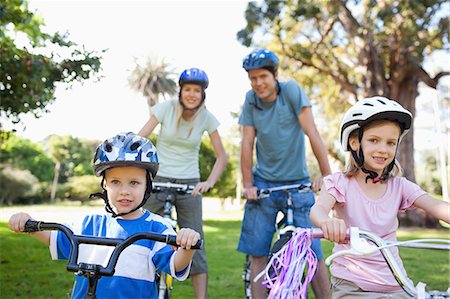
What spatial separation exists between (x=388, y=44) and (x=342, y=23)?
2071 mm

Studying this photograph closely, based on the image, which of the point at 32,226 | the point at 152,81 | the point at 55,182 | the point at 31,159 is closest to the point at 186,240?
the point at 32,226

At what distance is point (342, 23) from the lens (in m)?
19.6

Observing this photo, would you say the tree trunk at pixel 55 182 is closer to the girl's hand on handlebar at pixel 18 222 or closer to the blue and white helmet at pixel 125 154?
the blue and white helmet at pixel 125 154

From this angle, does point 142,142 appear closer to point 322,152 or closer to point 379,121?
point 379,121

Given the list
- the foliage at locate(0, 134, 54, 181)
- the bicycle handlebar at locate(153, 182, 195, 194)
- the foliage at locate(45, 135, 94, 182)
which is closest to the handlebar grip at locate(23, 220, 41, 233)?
the bicycle handlebar at locate(153, 182, 195, 194)

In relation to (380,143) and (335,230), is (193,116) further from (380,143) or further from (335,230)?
(335,230)

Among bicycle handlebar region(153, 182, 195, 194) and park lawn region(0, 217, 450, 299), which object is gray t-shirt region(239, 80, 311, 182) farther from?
park lawn region(0, 217, 450, 299)

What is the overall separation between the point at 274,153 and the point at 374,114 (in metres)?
1.81

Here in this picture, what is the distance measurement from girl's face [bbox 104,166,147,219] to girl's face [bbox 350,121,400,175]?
55.7 inches

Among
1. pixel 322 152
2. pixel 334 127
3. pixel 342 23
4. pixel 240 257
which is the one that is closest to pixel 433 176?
pixel 334 127

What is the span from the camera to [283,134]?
4.82m

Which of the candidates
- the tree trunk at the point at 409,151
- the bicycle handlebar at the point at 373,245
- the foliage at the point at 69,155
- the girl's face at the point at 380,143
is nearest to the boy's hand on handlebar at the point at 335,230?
the bicycle handlebar at the point at 373,245

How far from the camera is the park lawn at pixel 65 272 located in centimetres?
654

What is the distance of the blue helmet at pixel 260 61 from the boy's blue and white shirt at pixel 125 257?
2.17 m
